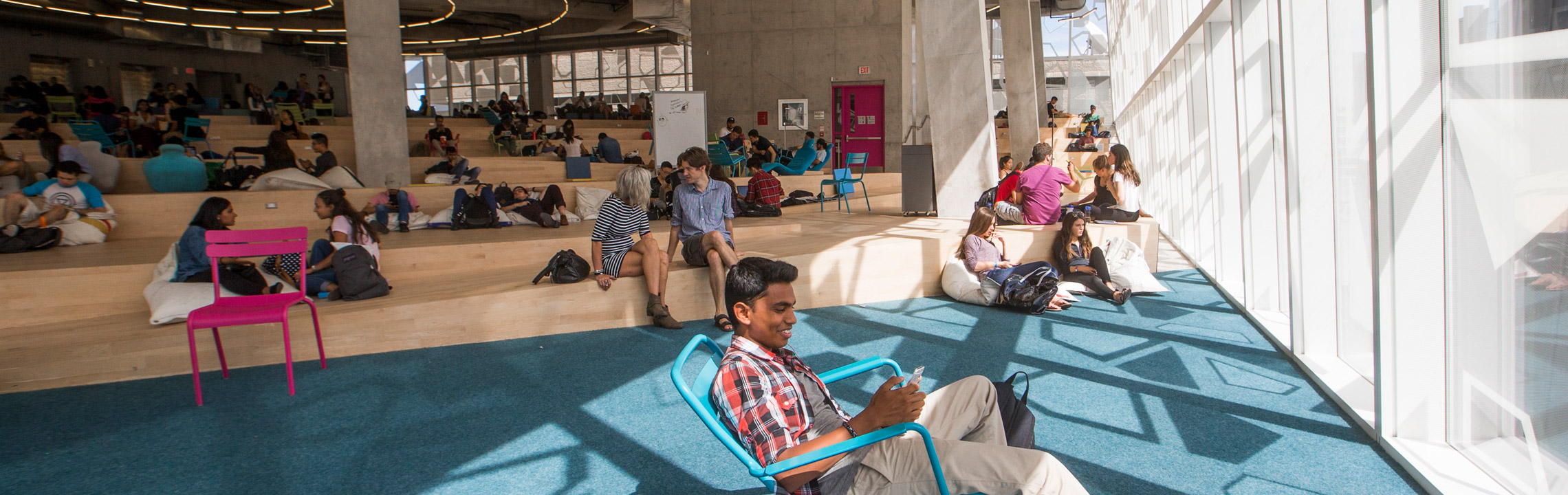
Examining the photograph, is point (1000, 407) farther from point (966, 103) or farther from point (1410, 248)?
point (966, 103)

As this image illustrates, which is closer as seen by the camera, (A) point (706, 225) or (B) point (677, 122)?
(A) point (706, 225)

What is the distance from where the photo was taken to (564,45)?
27.9 m

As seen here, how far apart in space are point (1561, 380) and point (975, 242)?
4348mm

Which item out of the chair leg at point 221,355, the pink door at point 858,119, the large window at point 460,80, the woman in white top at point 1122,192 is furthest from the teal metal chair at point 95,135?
the large window at point 460,80

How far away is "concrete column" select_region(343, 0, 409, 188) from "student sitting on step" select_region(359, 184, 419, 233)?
5.09 feet

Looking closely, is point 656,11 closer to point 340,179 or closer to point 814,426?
point 340,179

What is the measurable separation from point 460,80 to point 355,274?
30292mm

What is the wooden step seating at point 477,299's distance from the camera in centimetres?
428

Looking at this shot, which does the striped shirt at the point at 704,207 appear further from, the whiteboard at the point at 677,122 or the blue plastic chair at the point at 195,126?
the blue plastic chair at the point at 195,126

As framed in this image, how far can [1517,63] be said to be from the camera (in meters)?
1.99

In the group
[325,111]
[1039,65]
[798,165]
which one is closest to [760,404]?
[798,165]

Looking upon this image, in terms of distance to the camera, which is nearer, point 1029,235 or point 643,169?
point 643,169

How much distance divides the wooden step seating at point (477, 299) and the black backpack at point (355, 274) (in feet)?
0.29

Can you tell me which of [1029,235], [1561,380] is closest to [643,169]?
[1029,235]
